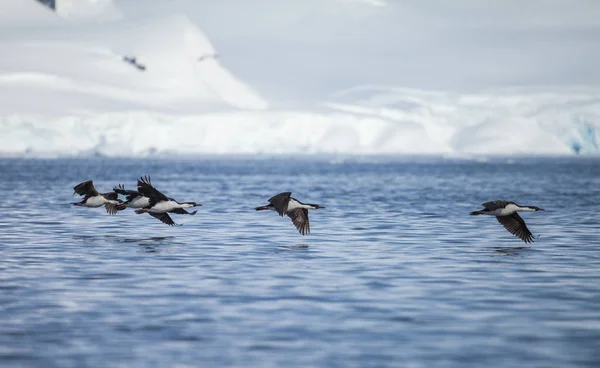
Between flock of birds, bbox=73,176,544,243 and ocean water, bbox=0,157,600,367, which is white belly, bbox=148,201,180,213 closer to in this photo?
flock of birds, bbox=73,176,544,243

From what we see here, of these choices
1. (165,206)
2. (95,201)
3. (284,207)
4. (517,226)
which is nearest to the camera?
(284,207)

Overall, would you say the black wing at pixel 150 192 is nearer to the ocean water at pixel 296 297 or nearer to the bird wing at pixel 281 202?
the ocean water at pixel 296 297

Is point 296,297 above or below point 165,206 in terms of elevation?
below

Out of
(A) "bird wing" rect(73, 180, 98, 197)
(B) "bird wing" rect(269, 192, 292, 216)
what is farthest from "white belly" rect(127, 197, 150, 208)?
(B) "bird wing" rect(269, 192, 292, 216)

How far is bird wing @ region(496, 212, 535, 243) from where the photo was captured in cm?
2225

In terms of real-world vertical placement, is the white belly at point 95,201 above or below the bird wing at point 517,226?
above

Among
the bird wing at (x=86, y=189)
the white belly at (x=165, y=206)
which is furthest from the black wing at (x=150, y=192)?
the bird wing at (x=86, y=189)

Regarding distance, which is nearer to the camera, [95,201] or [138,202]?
[138,202]

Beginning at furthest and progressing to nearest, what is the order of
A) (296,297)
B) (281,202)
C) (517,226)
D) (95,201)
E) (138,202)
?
(95,201), (138,202), (517,226), (281,202), (296,297)

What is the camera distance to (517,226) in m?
22.4

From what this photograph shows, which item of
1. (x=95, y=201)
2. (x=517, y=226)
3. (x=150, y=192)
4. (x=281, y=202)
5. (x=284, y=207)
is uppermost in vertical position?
(x=150, y=192)

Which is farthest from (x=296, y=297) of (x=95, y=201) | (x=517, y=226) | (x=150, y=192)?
(x=95, y=201)

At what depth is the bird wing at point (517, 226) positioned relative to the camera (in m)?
22.2

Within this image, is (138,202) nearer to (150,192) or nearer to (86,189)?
(150,192)
